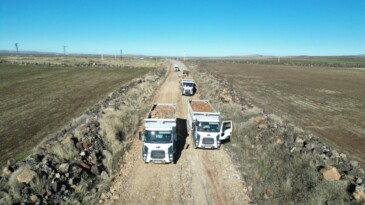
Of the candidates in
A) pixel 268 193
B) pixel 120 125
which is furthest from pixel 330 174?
pixel 120 125

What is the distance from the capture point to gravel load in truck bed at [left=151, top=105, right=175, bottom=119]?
22.0 meters

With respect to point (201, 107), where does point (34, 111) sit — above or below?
below

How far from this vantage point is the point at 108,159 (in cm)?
1716

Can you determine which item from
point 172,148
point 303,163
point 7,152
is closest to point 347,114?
point 303,163

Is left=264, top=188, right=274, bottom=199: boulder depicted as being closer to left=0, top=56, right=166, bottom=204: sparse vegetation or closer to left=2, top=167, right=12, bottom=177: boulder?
left=0, top=56, right=166, bottom=204: sparse vegetation

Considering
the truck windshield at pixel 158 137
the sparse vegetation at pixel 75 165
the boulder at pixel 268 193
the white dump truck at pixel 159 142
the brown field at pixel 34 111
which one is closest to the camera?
the sparse vegetation at pixel 75 165

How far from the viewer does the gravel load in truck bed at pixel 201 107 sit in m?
24.2

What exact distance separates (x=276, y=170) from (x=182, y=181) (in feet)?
18.1

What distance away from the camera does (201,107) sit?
25.4m

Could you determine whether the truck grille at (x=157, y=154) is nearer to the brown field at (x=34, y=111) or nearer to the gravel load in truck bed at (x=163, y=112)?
the gravel load in truck bed at (x=163, y=112)

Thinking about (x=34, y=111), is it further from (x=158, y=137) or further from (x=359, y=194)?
(x=359, y=194)

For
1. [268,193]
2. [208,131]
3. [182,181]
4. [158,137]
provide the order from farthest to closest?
1. [208,131]
2. [158,137]
3. [182,181]
4. [268,193]

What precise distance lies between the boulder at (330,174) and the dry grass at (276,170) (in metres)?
0.37

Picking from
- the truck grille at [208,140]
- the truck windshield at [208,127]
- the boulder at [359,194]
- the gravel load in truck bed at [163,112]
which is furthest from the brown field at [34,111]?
the boulder at [359,194]
